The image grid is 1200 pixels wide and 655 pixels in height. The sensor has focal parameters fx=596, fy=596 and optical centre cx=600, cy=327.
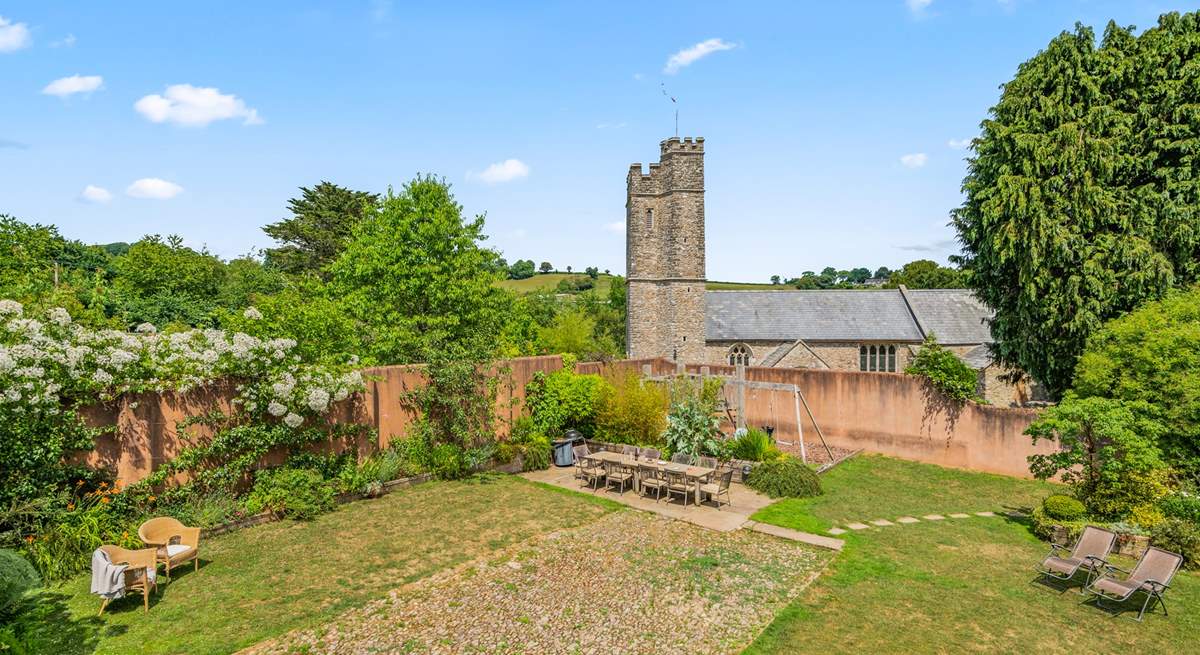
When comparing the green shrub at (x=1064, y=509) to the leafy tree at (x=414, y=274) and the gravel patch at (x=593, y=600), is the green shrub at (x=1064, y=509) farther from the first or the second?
the leafy tree at (x=414, y=274)

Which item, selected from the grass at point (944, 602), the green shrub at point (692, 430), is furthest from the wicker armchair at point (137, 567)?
the green shrub at point (692, 430)

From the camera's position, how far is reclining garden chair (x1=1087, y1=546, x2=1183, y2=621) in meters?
7.19

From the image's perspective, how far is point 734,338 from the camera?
1267 inches

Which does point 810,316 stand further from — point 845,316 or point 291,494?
point 291,494

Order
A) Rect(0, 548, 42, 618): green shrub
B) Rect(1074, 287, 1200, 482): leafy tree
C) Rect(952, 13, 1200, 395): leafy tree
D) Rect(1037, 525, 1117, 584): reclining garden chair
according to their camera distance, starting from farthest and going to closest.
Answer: Rect(952, 13, 1200, 395): leafy tree < Rect(1074, 287, 1200, 482): leafy tree < Rect(1037, 525, 1117, 584): reclining garden chair < Rect(0, 548, 42, 618): green shrub

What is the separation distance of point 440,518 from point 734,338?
77.9ft

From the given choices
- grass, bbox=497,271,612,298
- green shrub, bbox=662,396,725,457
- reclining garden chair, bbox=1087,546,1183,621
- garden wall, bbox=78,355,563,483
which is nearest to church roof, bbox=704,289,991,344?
green shrub, bbox=662,396,725,457

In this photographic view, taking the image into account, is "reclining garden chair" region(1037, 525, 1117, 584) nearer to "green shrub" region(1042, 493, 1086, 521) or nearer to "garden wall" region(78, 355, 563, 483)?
"green shrub" region(1042, 493, 1086, 521)

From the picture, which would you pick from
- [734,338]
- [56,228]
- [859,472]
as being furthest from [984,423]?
[56,228]

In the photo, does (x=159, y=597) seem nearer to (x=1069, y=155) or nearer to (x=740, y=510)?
(x=740, y=510)

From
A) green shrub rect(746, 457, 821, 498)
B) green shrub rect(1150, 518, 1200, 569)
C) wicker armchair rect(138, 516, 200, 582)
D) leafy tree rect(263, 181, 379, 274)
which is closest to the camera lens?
wicker armchair rect(138, 516, 200, 582)

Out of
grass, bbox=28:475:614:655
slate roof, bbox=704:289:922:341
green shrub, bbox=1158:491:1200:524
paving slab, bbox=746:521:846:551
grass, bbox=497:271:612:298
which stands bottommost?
paving slab, bbox=746:521:846:551

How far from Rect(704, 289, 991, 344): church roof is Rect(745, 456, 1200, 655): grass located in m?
21.4

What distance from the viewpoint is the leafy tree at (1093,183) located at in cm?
1427
